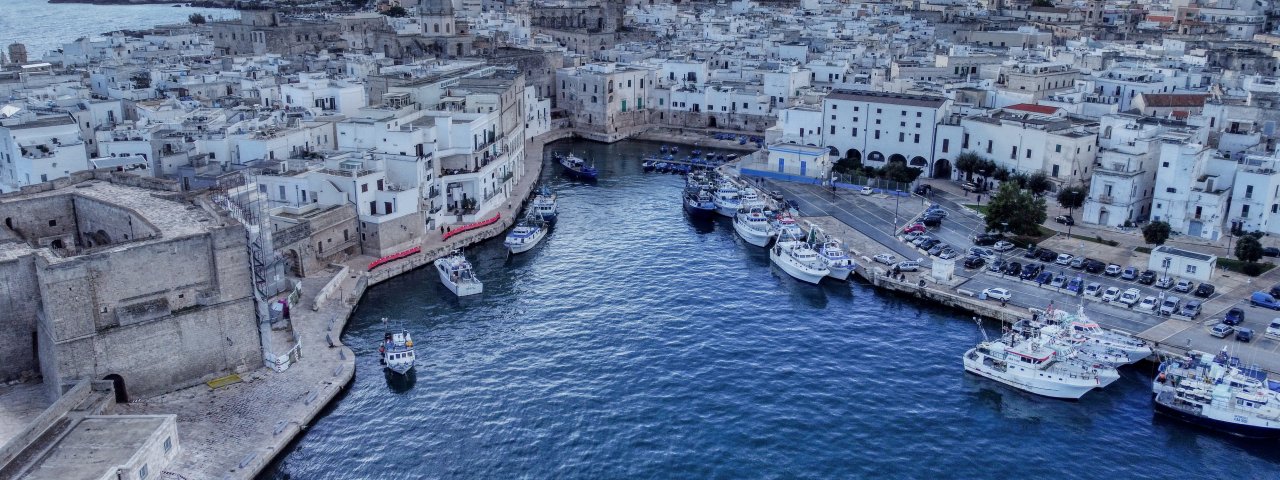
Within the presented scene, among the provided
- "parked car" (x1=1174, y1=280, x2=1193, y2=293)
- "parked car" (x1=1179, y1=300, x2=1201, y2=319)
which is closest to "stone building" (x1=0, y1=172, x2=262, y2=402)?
"parked car" (x1=1179, y1=300, x2=1201, y2=319)

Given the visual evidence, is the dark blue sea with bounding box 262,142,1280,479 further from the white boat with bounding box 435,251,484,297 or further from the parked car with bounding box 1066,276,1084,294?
the parked car with bounding box 1066,276,1084,294

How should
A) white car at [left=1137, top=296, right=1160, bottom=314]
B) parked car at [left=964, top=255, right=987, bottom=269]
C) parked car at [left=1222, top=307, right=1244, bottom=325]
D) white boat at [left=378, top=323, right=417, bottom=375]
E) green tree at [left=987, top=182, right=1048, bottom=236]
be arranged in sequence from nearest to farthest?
white boat at [left=378, top=323, right=417, bottom=375] → parked car at [left=1222, top=307, right=1244, bottom=325] → white car at [left=1137, top=296, right=1160, bottom=314] → parked car at [left=964, top=255, right=987, bottom=269] → green tree at [left=987, top=182, right=1048, bottom=236]

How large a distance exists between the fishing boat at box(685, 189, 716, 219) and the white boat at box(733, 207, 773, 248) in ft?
10.0

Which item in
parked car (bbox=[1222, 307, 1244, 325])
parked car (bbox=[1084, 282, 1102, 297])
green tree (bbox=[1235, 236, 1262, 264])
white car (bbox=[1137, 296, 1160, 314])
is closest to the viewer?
parked car (bbox=[1222, 307, 1244, 325])

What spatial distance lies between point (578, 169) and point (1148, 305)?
37755 mm

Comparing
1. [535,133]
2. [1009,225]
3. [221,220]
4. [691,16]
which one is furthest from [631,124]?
[691,16]

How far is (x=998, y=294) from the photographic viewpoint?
42875 mm

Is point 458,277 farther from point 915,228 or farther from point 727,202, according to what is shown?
point 915,228

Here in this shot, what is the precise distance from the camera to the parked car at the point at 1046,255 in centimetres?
4772

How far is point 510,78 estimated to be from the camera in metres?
70.4

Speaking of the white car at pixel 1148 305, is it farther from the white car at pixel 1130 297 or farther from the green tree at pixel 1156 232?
the green tree at pixel 1156 232

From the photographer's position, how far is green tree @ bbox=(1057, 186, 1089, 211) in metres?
53.5

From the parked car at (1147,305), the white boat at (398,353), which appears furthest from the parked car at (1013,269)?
the white boat at (398,353)

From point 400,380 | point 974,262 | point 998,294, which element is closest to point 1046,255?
point 974,262
